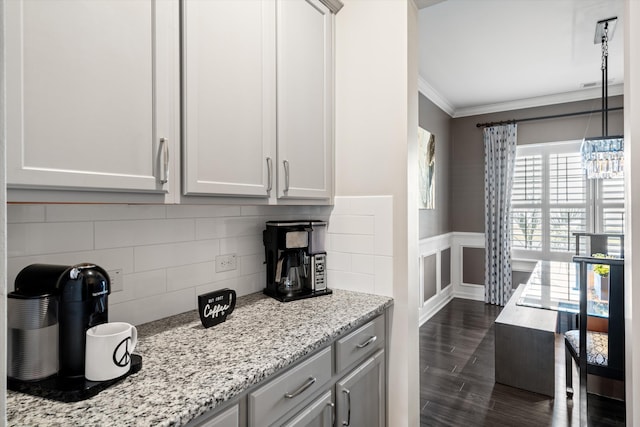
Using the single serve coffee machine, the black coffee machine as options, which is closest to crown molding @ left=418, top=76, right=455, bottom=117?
the single serve coffee machine

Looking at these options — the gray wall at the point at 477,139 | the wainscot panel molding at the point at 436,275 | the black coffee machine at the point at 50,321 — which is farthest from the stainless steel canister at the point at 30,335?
the gray wall at the point at 477,139

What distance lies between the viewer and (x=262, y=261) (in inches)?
73.7

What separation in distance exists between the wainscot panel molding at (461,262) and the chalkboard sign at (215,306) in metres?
4.44

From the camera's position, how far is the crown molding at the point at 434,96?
13.4 feet

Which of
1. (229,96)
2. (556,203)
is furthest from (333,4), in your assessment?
(556,203)

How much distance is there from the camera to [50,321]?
891mm

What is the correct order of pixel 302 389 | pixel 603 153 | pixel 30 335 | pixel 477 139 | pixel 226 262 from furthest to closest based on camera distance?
1. pixel 477 139
2. pixel 603 153
3. pixel 226 262
4. pixel 302 389
5. pixel 30 335

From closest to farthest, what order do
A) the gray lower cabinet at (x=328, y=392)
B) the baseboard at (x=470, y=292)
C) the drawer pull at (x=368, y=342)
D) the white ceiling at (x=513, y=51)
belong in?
the gray lower cabinet at (x=328, y=392) < the drawer pull at (x=368, y=342) < the white ceiling at (x=513, y=51) < the baseboard at (x=470, y=292)

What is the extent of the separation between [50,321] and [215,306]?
538mm

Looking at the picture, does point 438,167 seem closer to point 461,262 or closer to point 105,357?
point 461,262

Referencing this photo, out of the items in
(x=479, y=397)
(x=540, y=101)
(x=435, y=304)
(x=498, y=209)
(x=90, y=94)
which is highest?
(x=540, y=101)

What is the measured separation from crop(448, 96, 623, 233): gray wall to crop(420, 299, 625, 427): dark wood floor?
2.10 m

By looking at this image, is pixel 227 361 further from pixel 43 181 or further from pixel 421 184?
pixel 421 184

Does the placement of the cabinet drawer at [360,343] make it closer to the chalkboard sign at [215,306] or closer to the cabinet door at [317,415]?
the cabinet door at [317,415]
